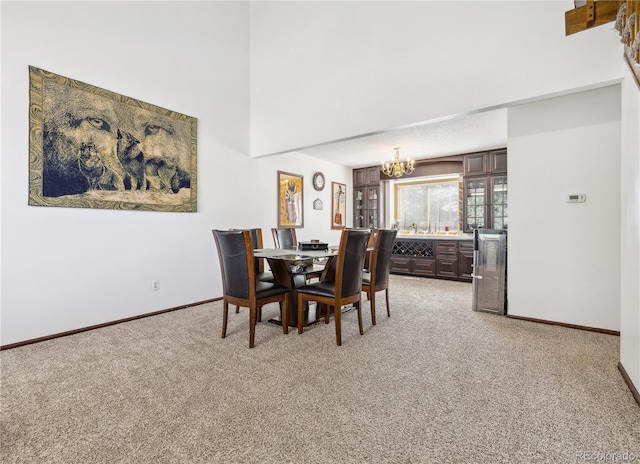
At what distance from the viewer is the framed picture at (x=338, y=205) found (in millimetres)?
6809

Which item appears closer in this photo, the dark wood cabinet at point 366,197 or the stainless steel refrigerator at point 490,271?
the stainless steel refrigerator at point 490,271

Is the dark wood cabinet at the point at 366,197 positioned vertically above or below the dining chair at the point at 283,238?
above

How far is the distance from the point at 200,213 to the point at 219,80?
1883mm

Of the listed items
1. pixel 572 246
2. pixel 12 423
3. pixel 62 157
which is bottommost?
pixel 12 423

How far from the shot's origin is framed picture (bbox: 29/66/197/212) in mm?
2812

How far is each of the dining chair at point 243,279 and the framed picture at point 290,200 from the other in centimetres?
262

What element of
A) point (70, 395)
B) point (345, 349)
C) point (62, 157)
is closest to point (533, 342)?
point (345, 349)

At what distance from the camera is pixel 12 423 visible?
1.62 m

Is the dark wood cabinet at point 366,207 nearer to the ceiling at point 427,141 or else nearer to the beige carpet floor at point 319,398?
the ceiling at point 427,141

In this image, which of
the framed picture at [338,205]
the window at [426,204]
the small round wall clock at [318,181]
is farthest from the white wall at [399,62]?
the window at [426,204]

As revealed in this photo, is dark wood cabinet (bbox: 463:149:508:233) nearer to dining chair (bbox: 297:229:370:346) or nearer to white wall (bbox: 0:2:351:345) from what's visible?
white wall (bbox: 0:2:351:345)

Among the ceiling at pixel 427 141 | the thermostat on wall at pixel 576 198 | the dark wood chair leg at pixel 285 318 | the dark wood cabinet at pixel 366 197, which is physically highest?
the ceiling at pixel 427 141

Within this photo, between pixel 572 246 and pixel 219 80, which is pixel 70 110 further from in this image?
pixel 572 246

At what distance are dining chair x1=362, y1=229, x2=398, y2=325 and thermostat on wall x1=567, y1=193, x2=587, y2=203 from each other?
1660mm
